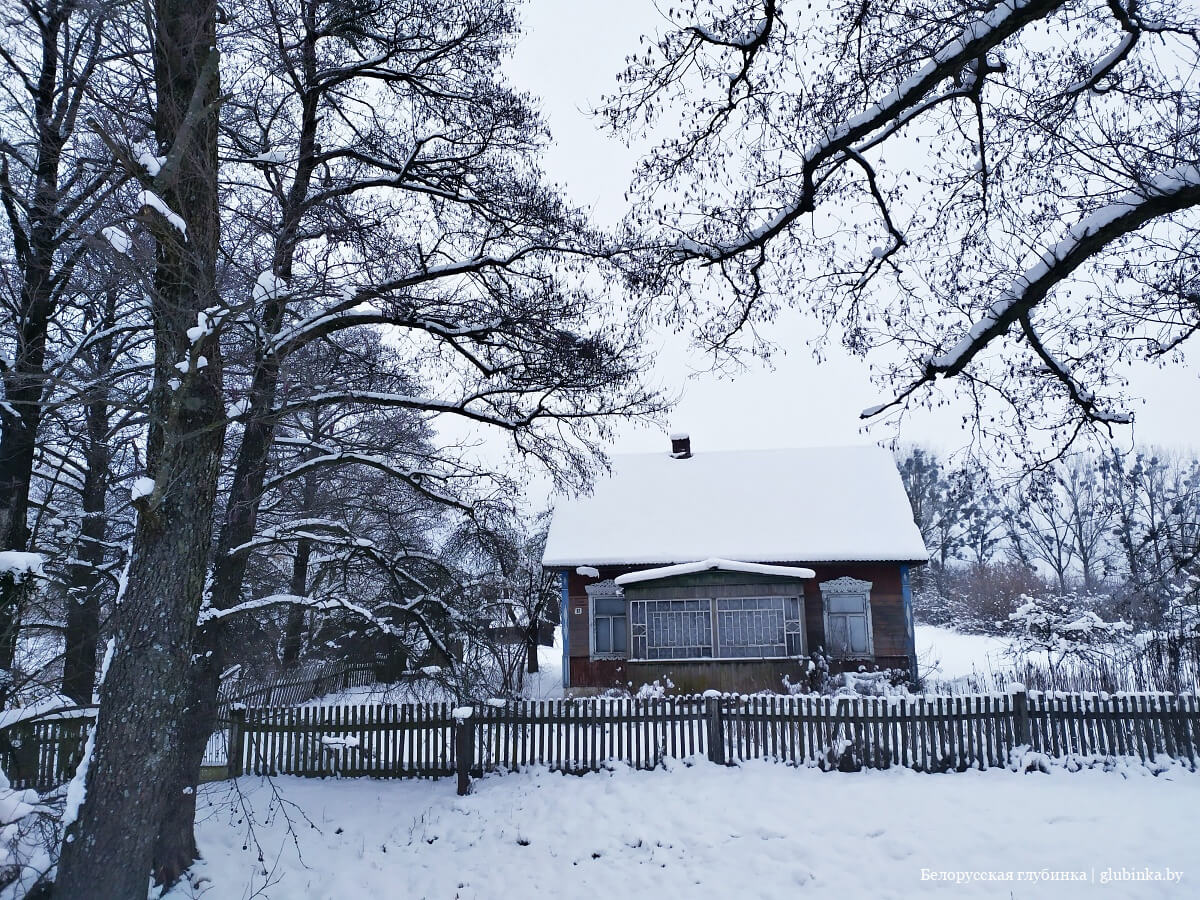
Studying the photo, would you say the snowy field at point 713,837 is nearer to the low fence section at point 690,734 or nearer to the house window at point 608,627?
the low fence section at point 690,734

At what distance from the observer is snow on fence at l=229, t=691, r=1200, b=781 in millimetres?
10359

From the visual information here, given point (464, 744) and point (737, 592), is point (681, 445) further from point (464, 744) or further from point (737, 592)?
point (464, 744)

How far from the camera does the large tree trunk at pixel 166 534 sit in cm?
496

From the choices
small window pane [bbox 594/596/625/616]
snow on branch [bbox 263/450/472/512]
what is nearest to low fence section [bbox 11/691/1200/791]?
snow on branch [bbox 263/450/472/512]

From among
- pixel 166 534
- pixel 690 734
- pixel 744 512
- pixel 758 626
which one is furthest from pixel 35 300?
pixel 744 512

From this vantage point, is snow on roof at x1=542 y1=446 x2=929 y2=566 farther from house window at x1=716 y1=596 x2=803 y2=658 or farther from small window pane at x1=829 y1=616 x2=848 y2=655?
small window pane at x1=829 y1=616 x2=848 y2=655

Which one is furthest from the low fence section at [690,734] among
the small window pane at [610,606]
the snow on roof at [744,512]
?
the small window pane at [610,606]

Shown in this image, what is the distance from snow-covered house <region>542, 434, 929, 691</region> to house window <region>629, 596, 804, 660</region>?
0.08ft

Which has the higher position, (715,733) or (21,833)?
(21,833)

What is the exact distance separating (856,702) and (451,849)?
20.4ft

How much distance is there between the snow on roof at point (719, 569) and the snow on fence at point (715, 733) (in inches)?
200

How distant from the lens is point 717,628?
16734 mm

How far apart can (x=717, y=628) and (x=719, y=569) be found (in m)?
1.47

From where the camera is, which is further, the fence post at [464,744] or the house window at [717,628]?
→ the house window at [717,628]
